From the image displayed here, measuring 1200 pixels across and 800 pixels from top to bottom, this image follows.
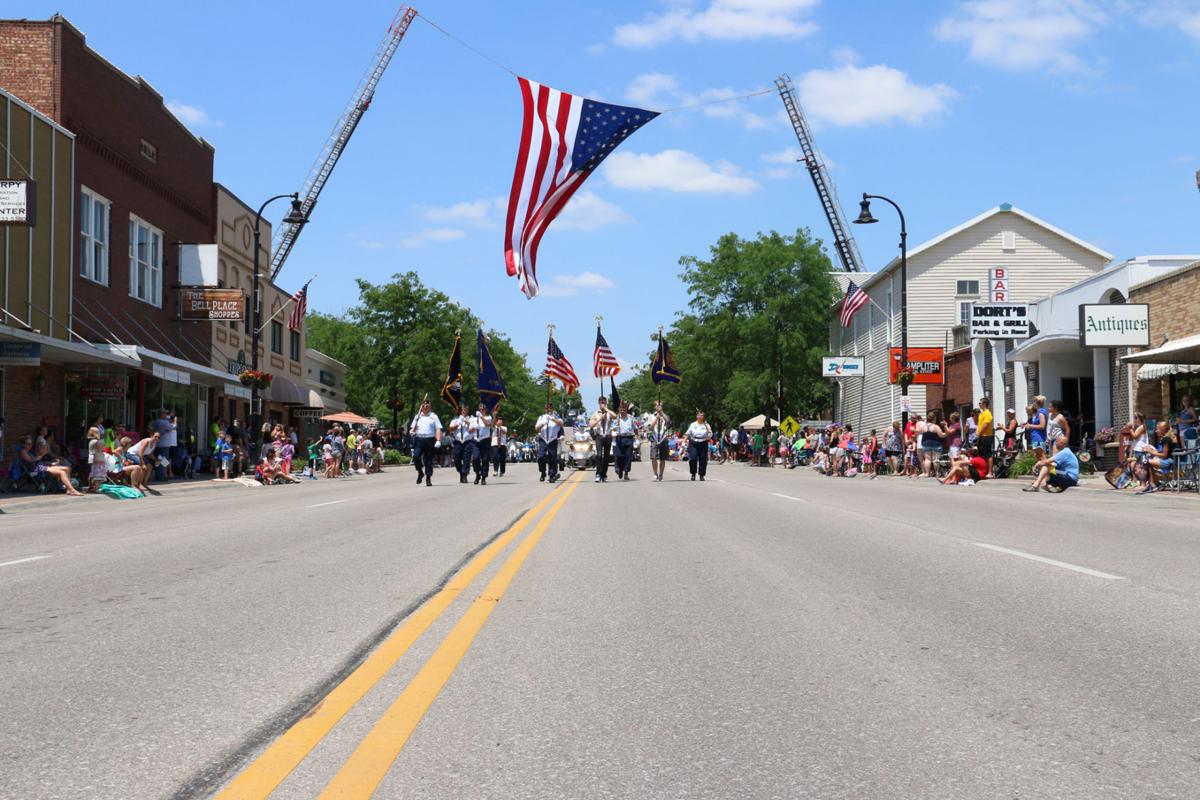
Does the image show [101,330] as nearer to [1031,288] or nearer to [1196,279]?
[1196,279]

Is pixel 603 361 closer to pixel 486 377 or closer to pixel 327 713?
pixel 486 377

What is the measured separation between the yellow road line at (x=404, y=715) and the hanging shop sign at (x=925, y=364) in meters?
36.5

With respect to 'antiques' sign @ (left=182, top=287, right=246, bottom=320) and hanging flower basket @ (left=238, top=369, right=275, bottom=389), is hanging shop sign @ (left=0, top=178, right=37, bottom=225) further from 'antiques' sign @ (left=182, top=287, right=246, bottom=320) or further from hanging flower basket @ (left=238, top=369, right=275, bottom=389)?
'antiques' sign @ (left=182, top=287, right=246, bottom=320)

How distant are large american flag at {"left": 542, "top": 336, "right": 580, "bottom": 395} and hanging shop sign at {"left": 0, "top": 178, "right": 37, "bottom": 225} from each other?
26.0 m

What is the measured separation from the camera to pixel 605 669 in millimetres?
5723

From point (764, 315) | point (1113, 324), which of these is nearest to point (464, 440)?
point (1113, 324)

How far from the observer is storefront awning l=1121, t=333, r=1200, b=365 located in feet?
77.2

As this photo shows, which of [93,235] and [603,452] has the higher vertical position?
[93,235]

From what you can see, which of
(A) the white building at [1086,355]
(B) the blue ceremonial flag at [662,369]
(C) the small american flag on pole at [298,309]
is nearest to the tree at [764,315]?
(B) the blue ceremonial flag at [662,369]

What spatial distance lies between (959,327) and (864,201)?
12.8 meters

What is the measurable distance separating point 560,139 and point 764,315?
152 ft

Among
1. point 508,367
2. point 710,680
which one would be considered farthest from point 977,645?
point 508,367

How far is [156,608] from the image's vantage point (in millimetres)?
7676

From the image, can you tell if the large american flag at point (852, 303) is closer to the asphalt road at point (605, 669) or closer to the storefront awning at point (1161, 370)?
the storefront awning at point (1161, 370)
